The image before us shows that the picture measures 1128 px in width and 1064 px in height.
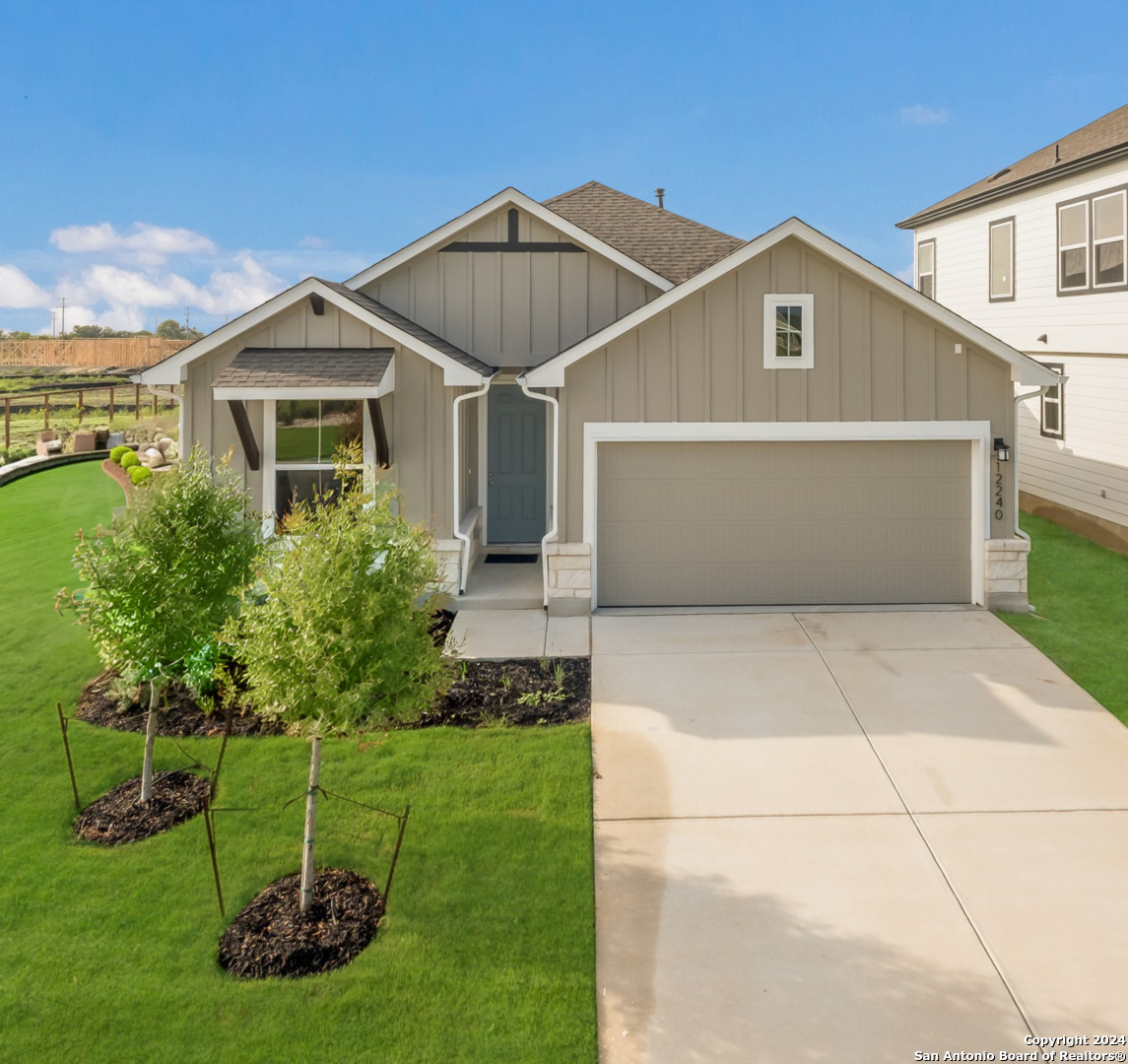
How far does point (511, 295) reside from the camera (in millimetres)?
13766

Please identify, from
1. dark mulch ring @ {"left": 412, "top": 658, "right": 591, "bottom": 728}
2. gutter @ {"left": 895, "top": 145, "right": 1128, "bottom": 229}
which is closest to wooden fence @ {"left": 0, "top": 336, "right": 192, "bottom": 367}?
gutter @ {"left": 895, "top": 145, "right": 1128, "bottom": 229}

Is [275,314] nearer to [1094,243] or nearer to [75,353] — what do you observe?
[1094,243]

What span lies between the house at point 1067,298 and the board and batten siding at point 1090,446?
0.02 meters

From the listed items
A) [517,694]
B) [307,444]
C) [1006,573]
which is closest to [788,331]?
[1006,573]

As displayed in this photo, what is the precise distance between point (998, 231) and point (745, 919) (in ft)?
52.1

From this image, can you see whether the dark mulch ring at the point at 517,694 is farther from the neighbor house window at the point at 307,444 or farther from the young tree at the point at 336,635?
the neighbor house window at the point at 307,444

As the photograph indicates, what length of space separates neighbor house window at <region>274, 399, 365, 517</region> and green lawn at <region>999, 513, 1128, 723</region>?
26.9 feet

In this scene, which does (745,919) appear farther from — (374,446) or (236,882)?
(374,446)

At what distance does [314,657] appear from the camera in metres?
5.17

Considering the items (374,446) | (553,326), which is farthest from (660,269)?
(374,446)

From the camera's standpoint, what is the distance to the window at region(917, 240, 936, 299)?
803 inches

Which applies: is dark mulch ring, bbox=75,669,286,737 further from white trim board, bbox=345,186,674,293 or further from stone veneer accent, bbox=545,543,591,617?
white trim board, bbox=345,186,674,293

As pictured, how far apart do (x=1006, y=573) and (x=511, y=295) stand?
24.7 ft

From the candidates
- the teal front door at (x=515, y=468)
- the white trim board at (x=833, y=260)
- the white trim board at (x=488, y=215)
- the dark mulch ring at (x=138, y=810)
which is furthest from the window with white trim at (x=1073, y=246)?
the dark mulch ring at (x=138, y=810)
